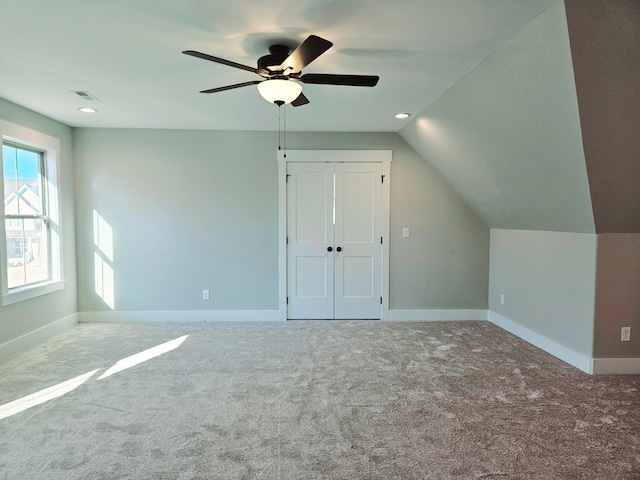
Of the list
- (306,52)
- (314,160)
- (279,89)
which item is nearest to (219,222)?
(314,160)

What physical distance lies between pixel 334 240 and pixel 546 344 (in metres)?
2.61

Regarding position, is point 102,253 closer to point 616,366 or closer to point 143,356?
point 143,356

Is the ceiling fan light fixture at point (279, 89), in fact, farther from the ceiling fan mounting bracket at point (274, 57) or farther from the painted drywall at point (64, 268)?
the painted drywall at point (64, 268)

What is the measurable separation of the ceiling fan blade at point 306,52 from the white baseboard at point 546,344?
3.30 metres

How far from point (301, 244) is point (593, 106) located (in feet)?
10.8

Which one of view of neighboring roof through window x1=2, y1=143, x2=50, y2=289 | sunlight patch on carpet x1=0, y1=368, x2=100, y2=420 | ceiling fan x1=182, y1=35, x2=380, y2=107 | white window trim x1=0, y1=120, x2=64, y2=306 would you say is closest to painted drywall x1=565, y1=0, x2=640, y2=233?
ceiling fan x1=182, y1=35, x2=380, y2=107

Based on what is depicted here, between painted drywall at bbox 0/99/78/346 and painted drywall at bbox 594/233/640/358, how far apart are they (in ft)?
17.8

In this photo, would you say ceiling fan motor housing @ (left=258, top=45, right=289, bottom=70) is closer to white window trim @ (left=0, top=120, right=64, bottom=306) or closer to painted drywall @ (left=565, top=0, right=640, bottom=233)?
painted drywall @ (left=565, top=0, right=640, bottom=233)

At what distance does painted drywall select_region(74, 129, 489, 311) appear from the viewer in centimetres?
456

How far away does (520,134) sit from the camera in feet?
9.18

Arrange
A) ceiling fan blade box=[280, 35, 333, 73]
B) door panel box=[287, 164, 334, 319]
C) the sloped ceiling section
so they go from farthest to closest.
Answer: door panel box=[287, 164, 334, 319] → the sloped ceiling section → ceiling fan blade box=[280, 35, 333, 73]

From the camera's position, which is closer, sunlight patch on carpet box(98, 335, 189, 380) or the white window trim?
sunlight patch on carpet box(98, 335, 189, 380)

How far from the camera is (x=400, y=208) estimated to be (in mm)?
4730

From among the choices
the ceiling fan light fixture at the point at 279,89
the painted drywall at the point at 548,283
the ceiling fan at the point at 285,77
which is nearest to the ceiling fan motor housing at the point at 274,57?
the ceiling fan at the point at 285,77
